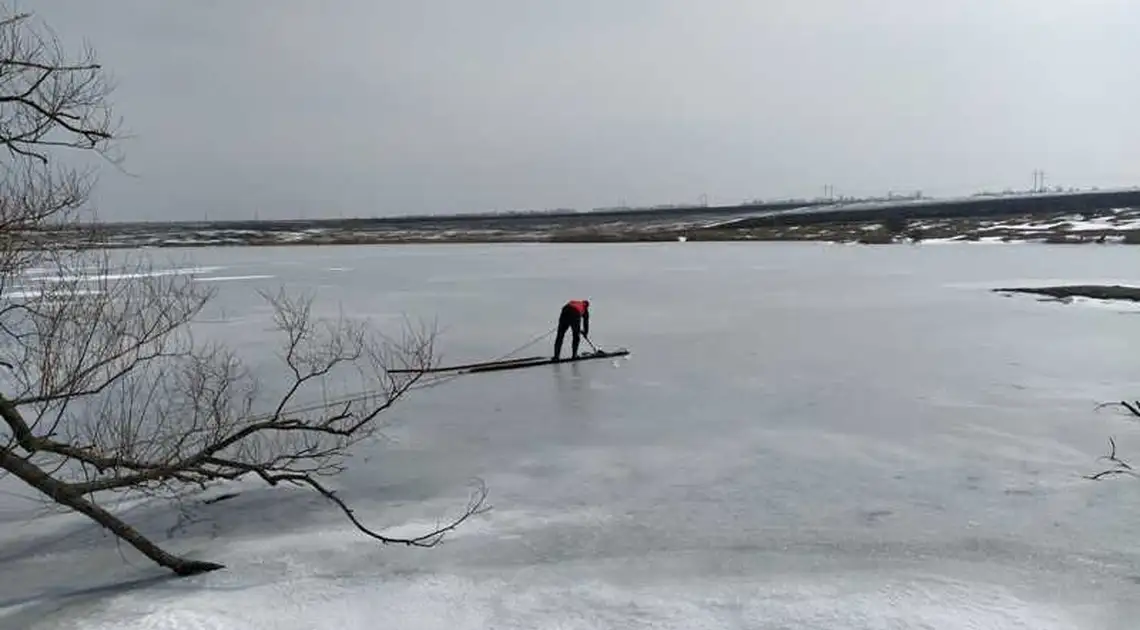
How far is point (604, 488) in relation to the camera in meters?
5.52

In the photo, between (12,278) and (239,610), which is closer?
(239,610)

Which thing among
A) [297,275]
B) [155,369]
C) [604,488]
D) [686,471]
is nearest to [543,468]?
[604,488]

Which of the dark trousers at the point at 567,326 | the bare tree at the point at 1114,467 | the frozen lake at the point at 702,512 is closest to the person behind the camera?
the frozen lake at the point at 702,512

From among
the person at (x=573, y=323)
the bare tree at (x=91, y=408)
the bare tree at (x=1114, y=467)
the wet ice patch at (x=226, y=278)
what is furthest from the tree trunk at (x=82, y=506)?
the wet ice patch at (x=226, y=278)

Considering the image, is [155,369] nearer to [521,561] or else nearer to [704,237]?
[521,561]

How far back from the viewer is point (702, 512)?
5.02 metres

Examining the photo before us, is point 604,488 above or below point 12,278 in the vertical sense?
below

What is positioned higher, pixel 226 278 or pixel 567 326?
pixel 567 326

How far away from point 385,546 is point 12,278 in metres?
2.26

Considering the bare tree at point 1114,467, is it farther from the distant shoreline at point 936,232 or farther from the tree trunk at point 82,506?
the distant shoreline at point 936,232

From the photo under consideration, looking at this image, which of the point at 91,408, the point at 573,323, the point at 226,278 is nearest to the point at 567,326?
the point at 573,323

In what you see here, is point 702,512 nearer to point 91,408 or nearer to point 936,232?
point 91,408

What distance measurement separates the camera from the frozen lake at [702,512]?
392 centimetres

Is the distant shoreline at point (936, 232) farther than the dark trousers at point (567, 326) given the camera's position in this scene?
Yes
